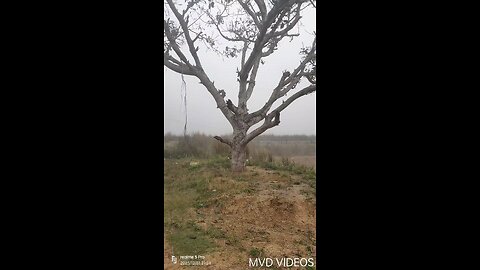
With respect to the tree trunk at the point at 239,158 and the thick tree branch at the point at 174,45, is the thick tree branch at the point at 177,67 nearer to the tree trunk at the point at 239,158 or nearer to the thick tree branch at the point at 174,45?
the thick tree branch at the point at 174,45

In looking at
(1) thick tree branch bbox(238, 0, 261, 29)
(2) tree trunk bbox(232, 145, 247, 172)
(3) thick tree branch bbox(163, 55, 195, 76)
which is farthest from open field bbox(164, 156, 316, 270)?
(1) thick tree branch bbox(238, 0, 261, 29)

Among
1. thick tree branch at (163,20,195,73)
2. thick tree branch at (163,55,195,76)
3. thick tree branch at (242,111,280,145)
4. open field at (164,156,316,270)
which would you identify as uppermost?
thick tree branch at (163,20,195,73)

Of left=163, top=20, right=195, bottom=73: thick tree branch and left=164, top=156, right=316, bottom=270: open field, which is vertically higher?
left=163, top=20, right=195, bottom=73: thick tree branch

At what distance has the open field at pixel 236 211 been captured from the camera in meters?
2.33

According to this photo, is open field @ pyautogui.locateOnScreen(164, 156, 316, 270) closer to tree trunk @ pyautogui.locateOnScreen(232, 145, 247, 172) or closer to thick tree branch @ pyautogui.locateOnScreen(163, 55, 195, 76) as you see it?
tree trunk @ pyautogui.locateOnScreen(232, 145, 247, 172)

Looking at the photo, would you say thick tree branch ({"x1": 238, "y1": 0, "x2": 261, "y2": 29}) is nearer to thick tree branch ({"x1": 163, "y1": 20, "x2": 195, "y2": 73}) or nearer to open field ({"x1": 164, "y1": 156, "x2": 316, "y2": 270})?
thick tree branch ({"x1": 163, "y1": 20, "x2": 195, "y2": 73})

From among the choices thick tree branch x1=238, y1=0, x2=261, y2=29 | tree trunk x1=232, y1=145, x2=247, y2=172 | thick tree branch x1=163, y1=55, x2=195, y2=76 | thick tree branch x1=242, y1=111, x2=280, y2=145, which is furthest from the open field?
thick tree branch x1=238, y1=0, x2=261, y2=29

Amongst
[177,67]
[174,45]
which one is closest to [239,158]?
[177,67]

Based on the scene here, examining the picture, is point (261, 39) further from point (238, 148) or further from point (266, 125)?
point (238, 148)

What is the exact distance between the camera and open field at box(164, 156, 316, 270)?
7.64ft

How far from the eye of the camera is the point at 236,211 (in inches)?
95.6

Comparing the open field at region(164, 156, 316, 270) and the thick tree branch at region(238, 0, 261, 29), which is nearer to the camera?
the open field at region(164, 156, 316, 270)
